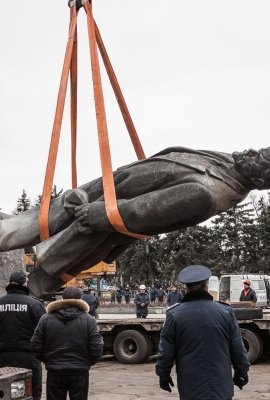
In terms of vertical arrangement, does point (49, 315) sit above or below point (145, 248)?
below

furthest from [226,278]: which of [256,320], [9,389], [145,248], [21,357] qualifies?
[145,248]

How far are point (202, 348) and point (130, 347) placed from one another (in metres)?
9.91

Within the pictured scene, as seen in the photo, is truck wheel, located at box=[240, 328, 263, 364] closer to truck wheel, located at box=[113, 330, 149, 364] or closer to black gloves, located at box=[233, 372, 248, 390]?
truck wheel, located at box=[113, 330, 149, 364]

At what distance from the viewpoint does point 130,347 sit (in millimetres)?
13664

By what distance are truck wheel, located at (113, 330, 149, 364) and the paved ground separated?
196mm

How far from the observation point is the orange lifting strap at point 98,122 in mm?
5055

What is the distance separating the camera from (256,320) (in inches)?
511

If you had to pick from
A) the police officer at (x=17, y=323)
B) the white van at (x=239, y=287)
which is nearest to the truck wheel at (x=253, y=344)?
the police officer at (x=17, y=323)

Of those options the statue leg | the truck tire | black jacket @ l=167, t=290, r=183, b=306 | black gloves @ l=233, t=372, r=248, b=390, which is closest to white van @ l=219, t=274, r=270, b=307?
black jacket @ l=167, t=290, r=183, b=306

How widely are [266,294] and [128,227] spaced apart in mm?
21391

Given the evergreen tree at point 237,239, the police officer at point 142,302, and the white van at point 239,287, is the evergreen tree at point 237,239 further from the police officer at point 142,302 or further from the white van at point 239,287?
the police officer at point 142,302

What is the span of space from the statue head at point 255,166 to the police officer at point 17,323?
2468mm

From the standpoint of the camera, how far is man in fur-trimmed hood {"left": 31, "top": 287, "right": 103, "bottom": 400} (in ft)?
18.0

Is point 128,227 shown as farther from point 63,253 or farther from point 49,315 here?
point 49,315
